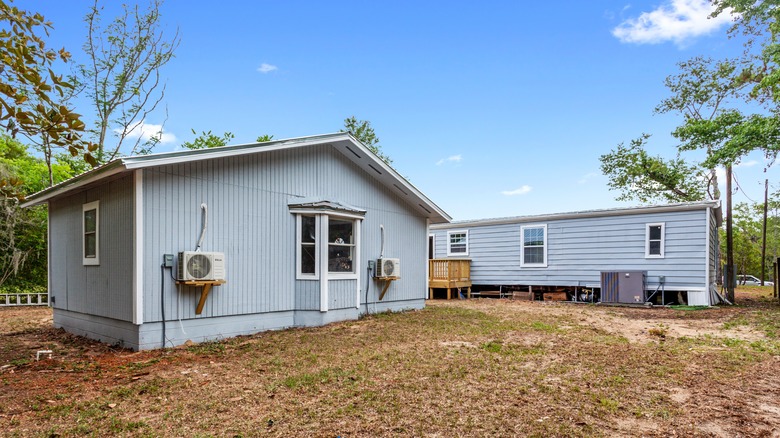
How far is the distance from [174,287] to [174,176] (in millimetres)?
1638

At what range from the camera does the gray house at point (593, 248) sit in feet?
41.7

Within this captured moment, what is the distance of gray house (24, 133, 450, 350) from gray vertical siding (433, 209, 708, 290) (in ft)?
22.2

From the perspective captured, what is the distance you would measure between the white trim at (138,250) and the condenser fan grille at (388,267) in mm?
4859

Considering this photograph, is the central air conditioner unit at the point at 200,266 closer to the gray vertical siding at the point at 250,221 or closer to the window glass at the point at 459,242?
the gray vertical siding at the point at 250,221

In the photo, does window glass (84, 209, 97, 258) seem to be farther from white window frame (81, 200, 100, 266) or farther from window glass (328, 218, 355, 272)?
window glass (328, 218, 355, 272)

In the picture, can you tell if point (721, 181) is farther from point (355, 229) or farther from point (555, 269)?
point (355, 229)

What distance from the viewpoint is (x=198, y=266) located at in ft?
22.0

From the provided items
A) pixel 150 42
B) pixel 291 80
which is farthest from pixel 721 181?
pixel 150 42

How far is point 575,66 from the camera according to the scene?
15.5 metres

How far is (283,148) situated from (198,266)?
2615 mm

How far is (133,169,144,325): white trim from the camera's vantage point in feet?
20.5

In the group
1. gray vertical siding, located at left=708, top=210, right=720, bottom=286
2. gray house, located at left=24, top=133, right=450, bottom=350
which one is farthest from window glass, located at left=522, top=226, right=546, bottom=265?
gray house, located at left=24, top=133, right=450, bottom=350

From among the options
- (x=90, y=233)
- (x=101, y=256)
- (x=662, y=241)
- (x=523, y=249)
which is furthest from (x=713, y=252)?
(x=90, y=233)

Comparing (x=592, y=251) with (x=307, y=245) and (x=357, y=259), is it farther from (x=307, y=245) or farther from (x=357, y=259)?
(x=307, y=245)
